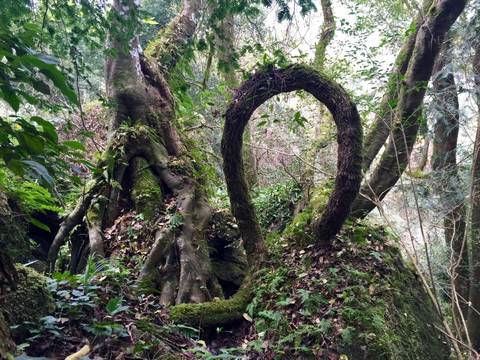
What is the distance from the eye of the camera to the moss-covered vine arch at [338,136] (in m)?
3.95

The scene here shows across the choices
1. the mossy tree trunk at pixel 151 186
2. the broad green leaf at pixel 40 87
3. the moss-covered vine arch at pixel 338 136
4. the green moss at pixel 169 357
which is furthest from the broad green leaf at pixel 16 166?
the moss-covered vine arch at pixel 338 136

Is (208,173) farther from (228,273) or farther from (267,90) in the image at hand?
(267,90)

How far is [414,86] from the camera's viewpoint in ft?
17.0

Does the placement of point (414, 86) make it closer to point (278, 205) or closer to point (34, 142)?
point (278, 205)

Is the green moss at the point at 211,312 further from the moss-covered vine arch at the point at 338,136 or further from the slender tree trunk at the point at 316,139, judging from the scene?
the slender tree trunk at the point at 316,139

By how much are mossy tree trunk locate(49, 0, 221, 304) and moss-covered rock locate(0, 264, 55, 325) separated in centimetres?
211

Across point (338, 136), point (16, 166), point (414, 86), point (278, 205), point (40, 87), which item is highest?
point (414, 86)

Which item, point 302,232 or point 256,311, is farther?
point 302,232

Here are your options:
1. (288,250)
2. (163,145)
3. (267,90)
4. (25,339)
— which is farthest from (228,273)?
(25,339)

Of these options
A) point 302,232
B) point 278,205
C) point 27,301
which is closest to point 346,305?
point 302,232

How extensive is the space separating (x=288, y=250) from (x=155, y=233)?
2.05m

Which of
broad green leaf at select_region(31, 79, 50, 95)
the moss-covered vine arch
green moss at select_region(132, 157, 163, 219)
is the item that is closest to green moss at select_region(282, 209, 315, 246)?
the moss-covered vine arch

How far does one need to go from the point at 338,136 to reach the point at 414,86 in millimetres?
2165

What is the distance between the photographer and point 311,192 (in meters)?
6.54
